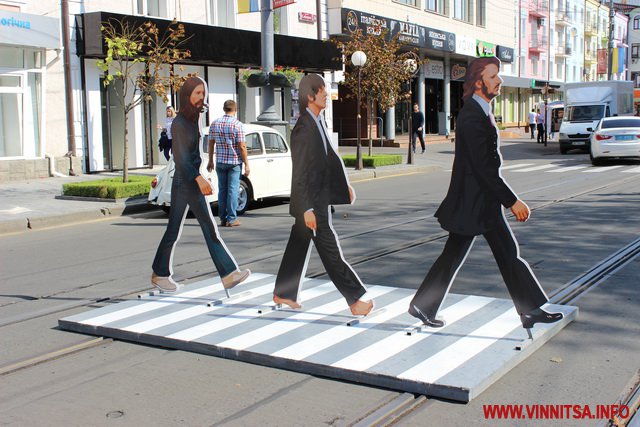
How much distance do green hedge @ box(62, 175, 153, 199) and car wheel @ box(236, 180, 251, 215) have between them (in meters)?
2.77

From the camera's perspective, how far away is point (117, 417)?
4.24 metres

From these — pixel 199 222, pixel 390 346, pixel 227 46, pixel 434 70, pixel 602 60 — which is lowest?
pixel 390 346

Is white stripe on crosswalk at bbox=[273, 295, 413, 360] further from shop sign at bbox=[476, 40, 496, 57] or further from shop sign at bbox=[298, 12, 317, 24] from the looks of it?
shop sign at bbox=[476, 40, 496, 57]

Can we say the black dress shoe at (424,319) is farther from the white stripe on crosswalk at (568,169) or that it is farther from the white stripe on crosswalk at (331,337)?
the white stripe on crosswalk at (568,169)

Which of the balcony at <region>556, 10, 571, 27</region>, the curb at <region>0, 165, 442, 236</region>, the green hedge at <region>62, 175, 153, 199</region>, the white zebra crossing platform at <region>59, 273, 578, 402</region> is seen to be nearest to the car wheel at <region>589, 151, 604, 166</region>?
the green hedge at <region>62, 175, 153, 199</region>

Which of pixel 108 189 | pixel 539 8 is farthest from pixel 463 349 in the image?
pixel 539 8

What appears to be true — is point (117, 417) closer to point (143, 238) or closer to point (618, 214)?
point (143, 238)

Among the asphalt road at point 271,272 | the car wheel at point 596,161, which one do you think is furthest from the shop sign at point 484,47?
the asphalt road at point 271,272

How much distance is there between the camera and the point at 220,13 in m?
25.3

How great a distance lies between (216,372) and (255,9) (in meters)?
17.6

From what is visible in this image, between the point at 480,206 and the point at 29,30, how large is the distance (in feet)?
52.7

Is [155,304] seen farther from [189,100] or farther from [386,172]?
[386,172]

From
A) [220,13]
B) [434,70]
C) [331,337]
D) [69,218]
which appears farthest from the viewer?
[434,70]

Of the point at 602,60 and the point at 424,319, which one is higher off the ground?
the point at 602,60
